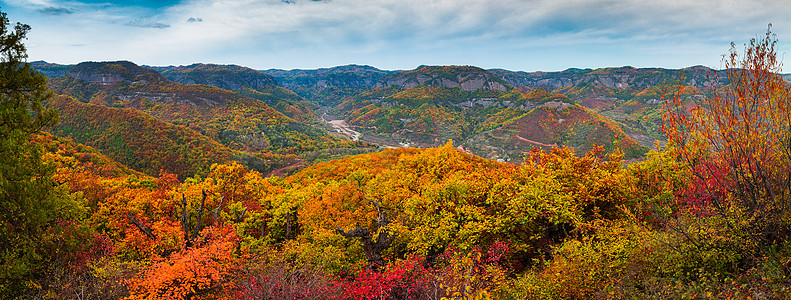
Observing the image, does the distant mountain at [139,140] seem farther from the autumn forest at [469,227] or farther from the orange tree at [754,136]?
the orange tree at [754,136]

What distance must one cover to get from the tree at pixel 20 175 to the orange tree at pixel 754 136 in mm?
30596

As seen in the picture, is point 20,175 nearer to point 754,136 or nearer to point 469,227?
point 469,227

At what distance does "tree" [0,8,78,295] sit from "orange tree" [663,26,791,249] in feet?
100

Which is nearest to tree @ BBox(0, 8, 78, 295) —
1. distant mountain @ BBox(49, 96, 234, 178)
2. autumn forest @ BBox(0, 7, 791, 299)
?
autumn forest @ BBox(0, 7, 791, 299)

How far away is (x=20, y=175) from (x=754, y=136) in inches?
1328

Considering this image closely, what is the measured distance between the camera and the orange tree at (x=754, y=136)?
33.1ft

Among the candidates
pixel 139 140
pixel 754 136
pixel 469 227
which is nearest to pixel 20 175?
pixel 469 227

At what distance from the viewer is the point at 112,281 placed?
51.4 ft

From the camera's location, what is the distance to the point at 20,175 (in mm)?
17453

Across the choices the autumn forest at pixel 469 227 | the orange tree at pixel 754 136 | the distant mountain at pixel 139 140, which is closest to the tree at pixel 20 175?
the autumn forest at pixel 469 227

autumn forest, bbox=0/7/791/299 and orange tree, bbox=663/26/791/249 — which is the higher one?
orange tree, bbox=663/26/791/249

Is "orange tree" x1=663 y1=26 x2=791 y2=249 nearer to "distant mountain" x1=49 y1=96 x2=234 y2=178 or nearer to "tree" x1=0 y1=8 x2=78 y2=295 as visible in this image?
"tree" x1=0 y1=8 x2=78 y2=295

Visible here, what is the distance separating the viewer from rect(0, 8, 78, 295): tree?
16.4 meters

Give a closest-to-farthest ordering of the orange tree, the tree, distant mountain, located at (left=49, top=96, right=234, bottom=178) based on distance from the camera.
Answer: the orange tree, the tree, distant mountain, located at (left=49, top=96, right=234, bottom=178)
